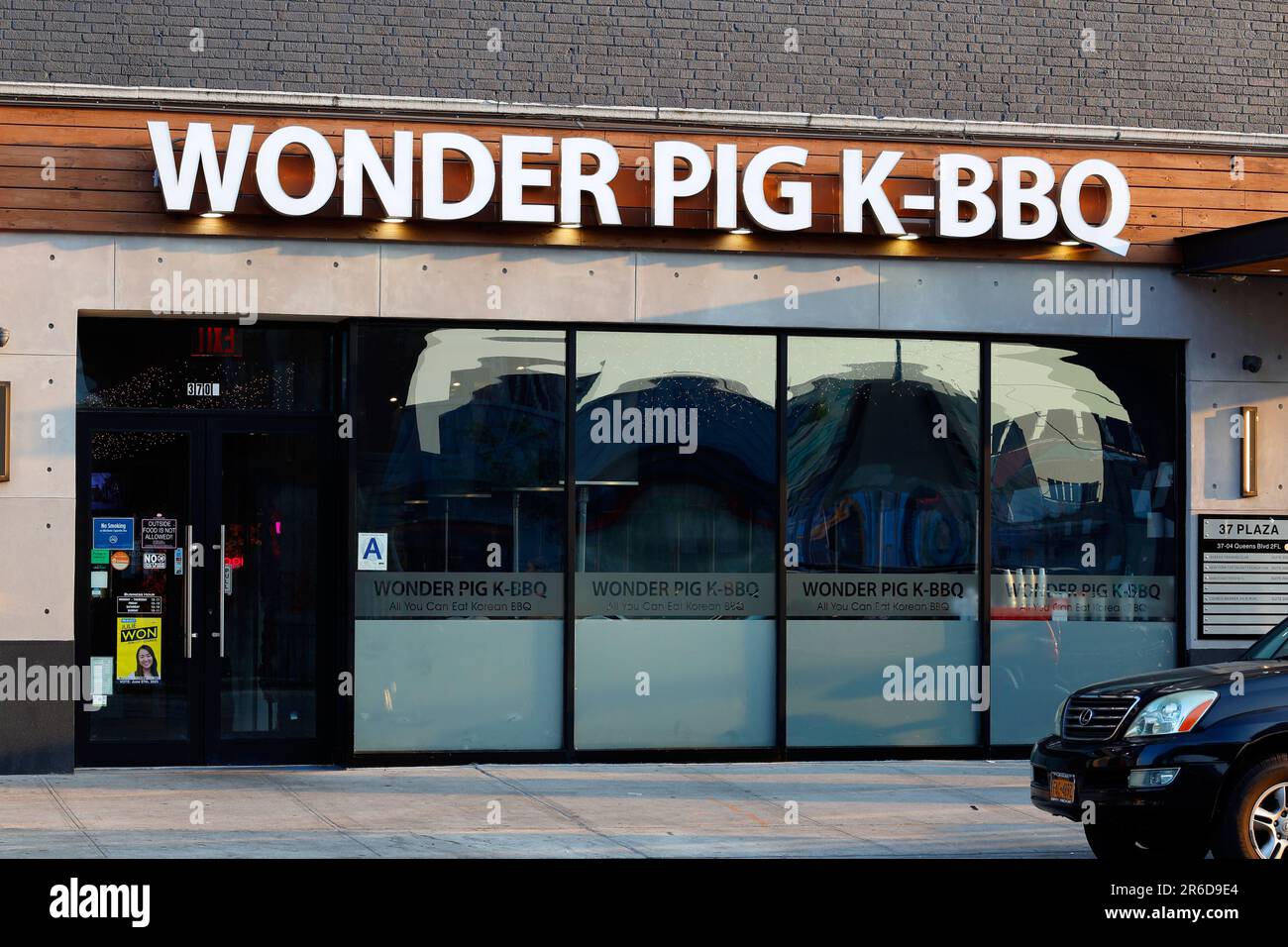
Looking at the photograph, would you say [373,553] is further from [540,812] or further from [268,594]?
[540,812]

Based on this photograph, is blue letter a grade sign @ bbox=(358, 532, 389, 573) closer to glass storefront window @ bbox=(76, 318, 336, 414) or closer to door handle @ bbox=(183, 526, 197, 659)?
glass storefront window @ bbox=(76, 318, 336, 414)

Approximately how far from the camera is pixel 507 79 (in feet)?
43.7

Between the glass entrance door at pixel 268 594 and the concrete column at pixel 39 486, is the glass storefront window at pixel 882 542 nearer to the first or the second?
Answer: the glass entrance door at pixel 268 594

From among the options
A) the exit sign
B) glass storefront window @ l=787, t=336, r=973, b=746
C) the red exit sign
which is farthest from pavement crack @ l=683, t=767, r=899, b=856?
the exit sign

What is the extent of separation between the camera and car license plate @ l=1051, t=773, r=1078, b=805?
8.87 m

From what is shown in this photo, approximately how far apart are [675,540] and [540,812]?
3.12 meters

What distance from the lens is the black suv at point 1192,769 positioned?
332 inches

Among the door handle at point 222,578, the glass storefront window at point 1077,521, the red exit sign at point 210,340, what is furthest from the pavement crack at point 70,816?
the glass storefront window at point 1077,521

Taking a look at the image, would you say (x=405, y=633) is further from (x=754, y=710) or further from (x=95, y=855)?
(x=95, y=855)

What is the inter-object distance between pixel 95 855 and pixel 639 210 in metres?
6.65

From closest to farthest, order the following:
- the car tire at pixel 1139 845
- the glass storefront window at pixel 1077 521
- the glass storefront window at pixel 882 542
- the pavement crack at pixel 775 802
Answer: the car tire at pixel 1139 845, the pavement crack at pixel 775 802, the glass storefront window at pixel 882 542, the glass storefront window at pixel 1077 521

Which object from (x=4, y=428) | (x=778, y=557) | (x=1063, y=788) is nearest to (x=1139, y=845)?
(x=1063, y=788)

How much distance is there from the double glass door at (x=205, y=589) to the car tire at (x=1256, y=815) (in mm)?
7238
